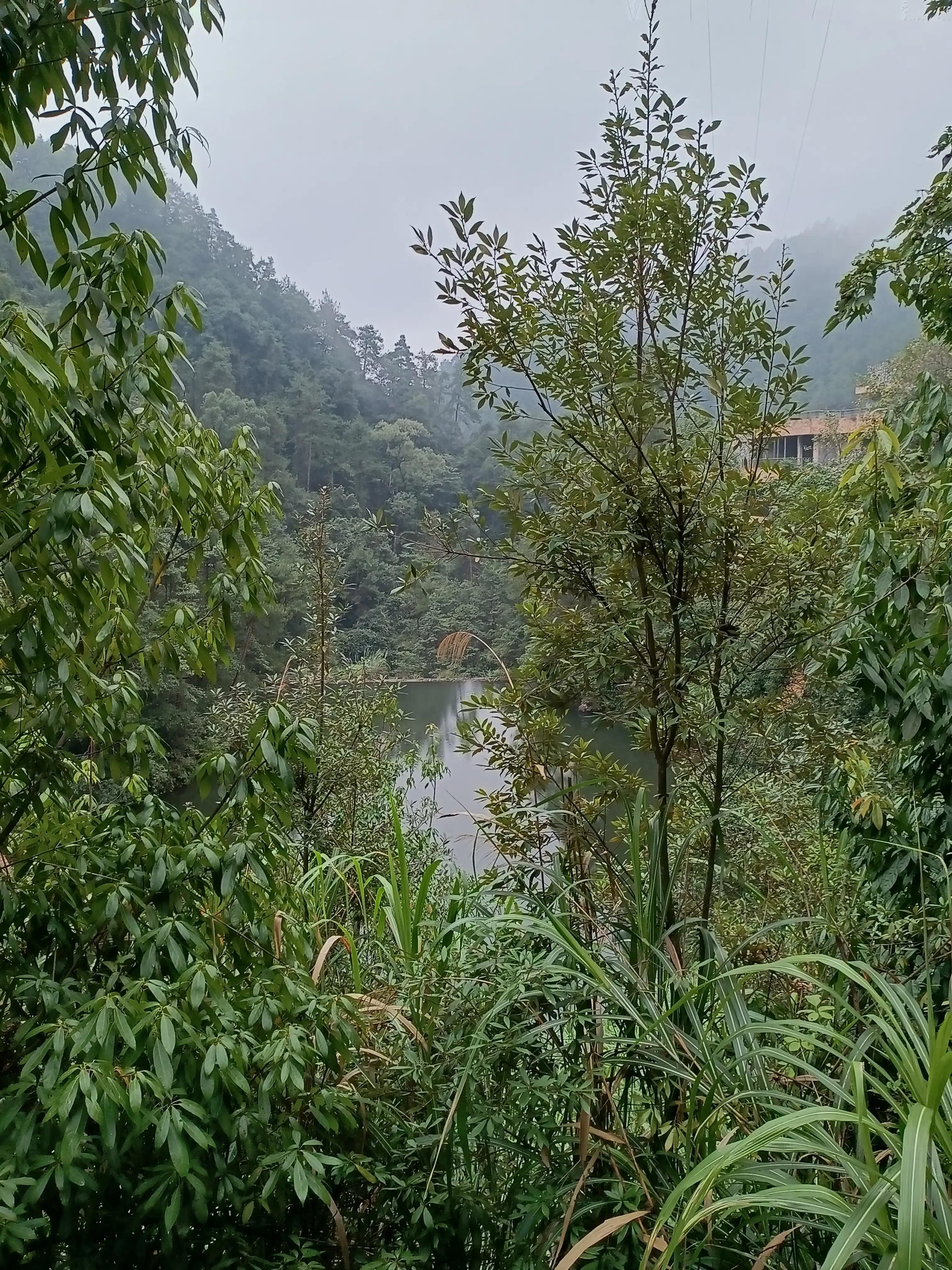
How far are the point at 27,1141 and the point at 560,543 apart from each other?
967mm

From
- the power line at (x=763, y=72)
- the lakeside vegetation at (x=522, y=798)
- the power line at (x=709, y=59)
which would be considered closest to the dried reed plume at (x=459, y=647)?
the lakeside vegetation at (x=522, y=798)

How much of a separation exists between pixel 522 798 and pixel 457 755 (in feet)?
0.58

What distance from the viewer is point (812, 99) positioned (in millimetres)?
2324

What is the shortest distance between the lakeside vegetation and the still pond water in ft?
0.27

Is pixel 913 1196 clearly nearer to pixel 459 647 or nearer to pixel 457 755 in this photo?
pixel 457 755

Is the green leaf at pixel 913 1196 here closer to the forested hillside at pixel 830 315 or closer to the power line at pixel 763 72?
the forested hillside at pixel 830 315

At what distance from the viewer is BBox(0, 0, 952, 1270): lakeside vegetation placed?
2.56ft

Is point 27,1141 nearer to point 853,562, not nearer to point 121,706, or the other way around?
point 121,706

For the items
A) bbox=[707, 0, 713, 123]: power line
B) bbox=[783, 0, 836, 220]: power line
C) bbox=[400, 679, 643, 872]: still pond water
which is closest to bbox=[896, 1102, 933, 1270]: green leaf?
bbox=[400, 679, 643, 872]: still pond water

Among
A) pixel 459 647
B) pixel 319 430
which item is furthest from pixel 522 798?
pixel 319 430

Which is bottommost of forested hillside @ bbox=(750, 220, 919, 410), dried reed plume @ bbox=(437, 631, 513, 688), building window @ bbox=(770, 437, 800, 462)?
dried reed plume @ bbox=(437, 631, 513, 688)

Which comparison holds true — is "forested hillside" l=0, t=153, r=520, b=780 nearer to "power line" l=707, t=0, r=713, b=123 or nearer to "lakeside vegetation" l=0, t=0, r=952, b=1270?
"lakeside vegetation" l=0, t=0, r=952, b=1270

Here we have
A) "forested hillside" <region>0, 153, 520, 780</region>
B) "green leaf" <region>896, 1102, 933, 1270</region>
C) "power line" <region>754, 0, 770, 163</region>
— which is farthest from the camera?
"forested hillside" <region>0, 153, 520, 780</region>

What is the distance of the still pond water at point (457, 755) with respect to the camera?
55.4 inches
